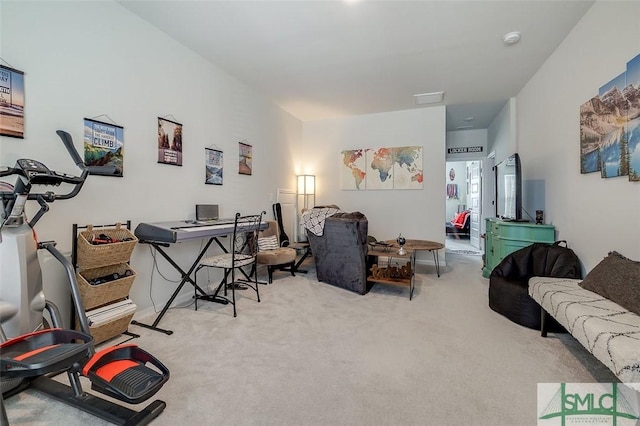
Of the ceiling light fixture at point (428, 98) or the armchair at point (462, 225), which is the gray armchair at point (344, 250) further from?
the armchair at point (462, 225)

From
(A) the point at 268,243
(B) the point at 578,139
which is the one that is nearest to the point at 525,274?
(B) the point at 578,139

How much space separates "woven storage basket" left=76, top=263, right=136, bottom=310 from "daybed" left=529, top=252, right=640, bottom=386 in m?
3.03

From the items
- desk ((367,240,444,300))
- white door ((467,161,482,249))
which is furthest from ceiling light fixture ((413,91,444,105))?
white door ((467,161,482,249))

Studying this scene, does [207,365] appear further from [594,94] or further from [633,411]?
[594,94]

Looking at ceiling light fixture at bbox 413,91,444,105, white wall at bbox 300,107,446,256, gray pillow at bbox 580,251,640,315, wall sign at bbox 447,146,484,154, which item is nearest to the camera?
gray pillow at bbox 580,251,640,315

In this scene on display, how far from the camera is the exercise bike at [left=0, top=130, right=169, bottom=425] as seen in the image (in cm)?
131

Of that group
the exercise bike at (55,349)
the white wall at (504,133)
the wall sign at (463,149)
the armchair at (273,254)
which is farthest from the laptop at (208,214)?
the wall sign at (463,149)

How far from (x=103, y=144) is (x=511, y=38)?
3933 millimetres

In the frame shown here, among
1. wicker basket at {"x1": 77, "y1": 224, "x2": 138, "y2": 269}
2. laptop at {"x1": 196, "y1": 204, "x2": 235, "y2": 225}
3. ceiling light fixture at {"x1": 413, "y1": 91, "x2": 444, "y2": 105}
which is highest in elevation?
ceiling light fixture at {"x1": 413, "y1": 91, "x2": 444, "y2": 105}

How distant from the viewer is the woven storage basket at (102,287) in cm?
198

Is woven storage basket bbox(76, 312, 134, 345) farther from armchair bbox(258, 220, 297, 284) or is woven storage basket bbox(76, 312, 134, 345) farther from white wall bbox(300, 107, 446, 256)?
white wall bbox(300, 107, 446, 256)

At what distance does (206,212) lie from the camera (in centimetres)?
322

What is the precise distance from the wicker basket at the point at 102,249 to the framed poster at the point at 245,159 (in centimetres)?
190

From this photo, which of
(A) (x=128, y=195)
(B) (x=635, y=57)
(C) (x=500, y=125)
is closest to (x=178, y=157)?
(A) (x=128, y=195)
